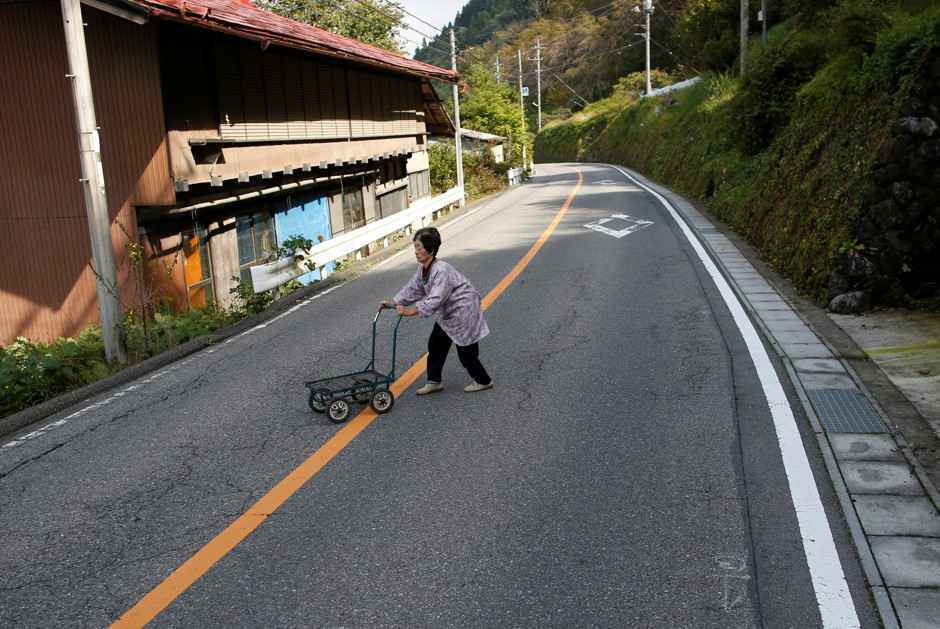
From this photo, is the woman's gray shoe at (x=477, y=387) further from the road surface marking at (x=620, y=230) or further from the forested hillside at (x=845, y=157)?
the road surface marking at (x=620, y=230)

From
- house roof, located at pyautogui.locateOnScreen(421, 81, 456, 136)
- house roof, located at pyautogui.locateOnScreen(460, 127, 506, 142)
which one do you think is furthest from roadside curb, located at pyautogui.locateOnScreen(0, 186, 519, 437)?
house roof, located at pyautogui.locateOnScreen(460, 127, 506, 142)

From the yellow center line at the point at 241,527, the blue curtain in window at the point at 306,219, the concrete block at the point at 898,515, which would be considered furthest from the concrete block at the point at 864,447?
the blue curtain in window at the point at 306,219

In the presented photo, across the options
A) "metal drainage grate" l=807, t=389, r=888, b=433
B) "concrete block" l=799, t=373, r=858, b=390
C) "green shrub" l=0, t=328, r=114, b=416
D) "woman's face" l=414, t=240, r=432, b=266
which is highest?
"woman's face" l=414, t=240, r=432, b=266

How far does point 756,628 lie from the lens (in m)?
3.62

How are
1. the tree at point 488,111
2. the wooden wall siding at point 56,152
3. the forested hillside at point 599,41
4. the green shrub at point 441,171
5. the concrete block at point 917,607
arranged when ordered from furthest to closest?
1. the tree at point 488,111
2. the forested hillside at point 599,41
3. the green shrub at point 441,171
4. the wooden wall siding at point 56,152
5. the concrete block at point 917,607

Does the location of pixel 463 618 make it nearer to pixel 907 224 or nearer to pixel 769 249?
pixel 907 224

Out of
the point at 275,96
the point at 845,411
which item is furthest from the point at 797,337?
the point at 275,96

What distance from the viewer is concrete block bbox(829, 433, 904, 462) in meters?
5.48

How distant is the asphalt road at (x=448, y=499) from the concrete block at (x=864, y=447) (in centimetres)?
22

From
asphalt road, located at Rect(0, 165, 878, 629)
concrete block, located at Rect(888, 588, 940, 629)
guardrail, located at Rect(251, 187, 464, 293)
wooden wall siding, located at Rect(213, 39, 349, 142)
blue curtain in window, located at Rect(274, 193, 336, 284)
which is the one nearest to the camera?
concrete block, located at Rect(888, 588, 940, 629)

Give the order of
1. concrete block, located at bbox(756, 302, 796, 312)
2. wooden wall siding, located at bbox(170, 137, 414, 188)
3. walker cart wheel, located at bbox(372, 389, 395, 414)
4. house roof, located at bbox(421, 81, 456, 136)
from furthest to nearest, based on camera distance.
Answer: house roof, located at bbox(421, 81, 456, 136) < wooden wall siding, located at bbox(170, 137, 414, 188) < concrete block, located at bbox(756, 302, 796, 312) < walker cart wheel, located at bbox(372, 389, 395, 414)

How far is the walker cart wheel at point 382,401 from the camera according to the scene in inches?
265

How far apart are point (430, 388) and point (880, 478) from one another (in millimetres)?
3723

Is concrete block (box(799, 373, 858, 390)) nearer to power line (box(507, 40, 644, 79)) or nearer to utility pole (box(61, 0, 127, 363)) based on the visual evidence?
utility pole (box(61, 0, 127, 363))
